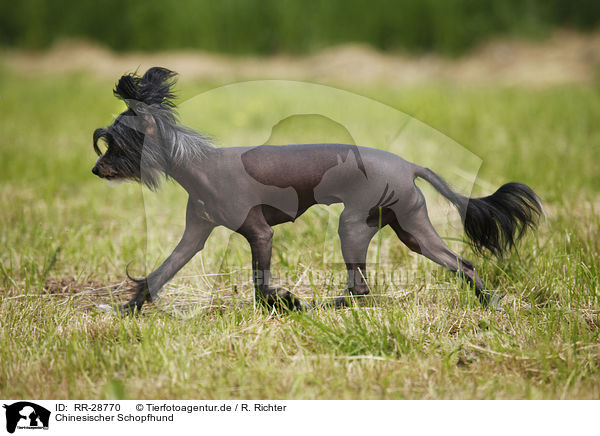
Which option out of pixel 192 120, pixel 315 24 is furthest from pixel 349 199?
pixel 315 24

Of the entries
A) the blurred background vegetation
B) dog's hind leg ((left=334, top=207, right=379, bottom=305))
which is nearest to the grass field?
dog's hind leg ((left=334, top=207, right=379, bottom=305))

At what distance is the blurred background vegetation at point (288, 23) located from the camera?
13.8 meters

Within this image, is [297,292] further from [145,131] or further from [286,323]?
[145,131]

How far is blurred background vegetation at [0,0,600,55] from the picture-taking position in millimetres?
13758

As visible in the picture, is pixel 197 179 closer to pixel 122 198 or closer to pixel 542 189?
pixel 122 198

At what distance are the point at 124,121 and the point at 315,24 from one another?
Result: 1241 centimetres

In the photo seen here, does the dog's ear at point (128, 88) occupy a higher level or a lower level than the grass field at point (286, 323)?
higher

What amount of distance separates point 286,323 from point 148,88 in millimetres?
1198

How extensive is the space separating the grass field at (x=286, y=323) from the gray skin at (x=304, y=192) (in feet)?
0.89

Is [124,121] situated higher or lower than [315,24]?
lower

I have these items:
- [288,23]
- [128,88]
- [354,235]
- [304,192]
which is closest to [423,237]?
[354,235]

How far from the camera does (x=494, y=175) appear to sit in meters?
5.47
